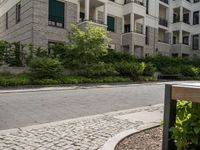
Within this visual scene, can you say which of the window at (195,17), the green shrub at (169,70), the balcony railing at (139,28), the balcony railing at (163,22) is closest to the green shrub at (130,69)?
the green shrub at (169,70)

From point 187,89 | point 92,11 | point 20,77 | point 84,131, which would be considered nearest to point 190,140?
point 187,89

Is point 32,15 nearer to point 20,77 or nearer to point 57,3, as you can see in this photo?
point 57,3

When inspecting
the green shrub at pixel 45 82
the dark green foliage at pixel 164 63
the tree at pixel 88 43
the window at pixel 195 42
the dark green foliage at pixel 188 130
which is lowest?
the dark green foliage at pixel 188 130

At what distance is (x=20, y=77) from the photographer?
1811cm

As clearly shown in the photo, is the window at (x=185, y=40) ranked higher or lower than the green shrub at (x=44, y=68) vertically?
higher

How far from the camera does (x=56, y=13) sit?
2628 centimetres

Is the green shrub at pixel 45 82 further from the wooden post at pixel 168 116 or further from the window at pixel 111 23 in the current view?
the window at pixel 111 23

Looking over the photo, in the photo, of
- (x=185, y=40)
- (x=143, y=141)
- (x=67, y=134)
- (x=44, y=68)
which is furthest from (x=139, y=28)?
(x=143, y=141)

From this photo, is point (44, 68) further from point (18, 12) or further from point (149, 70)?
point (18, 12)

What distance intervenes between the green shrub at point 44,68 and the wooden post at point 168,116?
1536 centimetres

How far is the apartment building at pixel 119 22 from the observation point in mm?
25188

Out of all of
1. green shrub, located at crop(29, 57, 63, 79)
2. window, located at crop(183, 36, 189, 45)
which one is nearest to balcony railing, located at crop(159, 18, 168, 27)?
window, located at crop(183, 36, 189, 45)

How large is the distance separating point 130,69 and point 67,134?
62.1ft

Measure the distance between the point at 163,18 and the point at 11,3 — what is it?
78.6 feet
